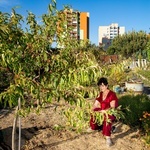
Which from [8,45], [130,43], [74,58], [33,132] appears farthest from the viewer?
[130,43]

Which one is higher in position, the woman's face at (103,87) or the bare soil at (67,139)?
the woman's face at (103,87)

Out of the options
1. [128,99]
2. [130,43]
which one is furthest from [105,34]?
[128,99]

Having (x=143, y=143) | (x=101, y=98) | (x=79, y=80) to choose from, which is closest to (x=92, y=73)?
(x=79, y=80)

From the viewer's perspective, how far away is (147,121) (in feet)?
26.8

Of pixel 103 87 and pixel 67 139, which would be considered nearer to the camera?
pixel 103 87

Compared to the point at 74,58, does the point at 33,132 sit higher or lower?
lower

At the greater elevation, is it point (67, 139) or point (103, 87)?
point (103, 87)

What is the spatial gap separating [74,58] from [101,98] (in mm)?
2756

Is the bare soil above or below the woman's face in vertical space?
below

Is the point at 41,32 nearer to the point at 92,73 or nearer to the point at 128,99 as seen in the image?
the point at 92,73

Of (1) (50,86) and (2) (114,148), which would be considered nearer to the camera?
(1) (50,86)

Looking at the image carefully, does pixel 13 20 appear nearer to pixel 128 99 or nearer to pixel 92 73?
pixel 92 73

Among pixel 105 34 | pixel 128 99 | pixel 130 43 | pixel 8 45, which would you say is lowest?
pixel 128 99

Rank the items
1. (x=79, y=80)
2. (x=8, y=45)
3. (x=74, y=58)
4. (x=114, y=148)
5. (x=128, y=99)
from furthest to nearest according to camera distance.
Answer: (x=128, y=99) < (x=114, y=148) < (x=74, y=58) < (x=8, y=45) < (x=79, y=80)
